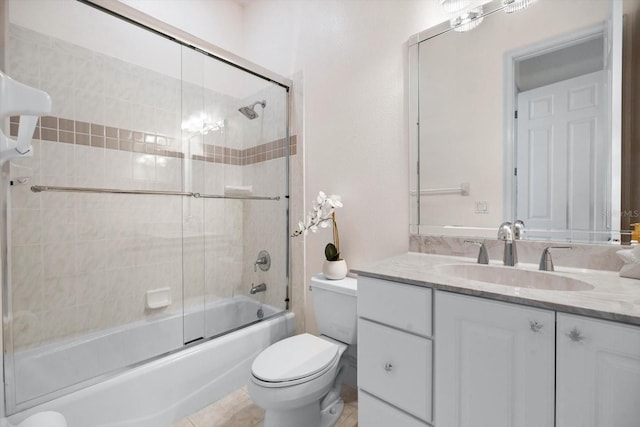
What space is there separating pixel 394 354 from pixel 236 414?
1015mm

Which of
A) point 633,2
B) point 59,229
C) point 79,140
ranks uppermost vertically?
point 633,2

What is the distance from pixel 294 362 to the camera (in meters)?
1.33

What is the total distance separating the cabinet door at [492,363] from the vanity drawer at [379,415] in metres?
0.11

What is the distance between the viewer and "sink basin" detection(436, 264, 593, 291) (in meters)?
1.00

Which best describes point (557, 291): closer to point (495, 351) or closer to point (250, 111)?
point (495, 351)

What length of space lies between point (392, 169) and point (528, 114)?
62 cm

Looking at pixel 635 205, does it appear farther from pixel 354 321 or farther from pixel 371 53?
pixel 371 53

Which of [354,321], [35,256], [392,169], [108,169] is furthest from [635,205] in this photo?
[35,256]

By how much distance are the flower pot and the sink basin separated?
580 mm

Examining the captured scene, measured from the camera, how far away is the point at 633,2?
3.34 ft

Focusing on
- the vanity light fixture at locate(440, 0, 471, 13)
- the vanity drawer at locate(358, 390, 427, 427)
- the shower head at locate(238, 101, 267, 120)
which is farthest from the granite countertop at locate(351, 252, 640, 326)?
the shower head at locate(238, 101, 267, 120)

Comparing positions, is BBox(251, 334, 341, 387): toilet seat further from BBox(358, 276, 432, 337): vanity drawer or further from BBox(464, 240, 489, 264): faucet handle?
BBox(464, 240, 489, 264): faucet handle

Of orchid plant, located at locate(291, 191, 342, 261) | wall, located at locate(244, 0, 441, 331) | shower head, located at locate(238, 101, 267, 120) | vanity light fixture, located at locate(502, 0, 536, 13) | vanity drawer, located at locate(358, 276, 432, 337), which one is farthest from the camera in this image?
shower head, located at locate(238, 101, 267, 120)

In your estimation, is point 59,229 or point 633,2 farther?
point 59,229
